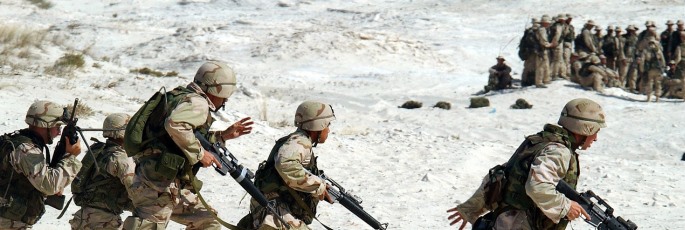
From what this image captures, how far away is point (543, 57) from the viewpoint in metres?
20.8

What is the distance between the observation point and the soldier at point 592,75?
20562 millimetres

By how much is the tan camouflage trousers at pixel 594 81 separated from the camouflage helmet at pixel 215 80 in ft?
50.8

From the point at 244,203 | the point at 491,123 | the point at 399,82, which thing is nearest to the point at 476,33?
the point at 399,82

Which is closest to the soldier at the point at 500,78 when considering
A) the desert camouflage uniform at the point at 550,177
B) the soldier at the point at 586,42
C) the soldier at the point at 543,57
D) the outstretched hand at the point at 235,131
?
the soldier at the point at 543,57

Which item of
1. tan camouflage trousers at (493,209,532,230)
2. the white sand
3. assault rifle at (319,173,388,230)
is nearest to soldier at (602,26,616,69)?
the white sand

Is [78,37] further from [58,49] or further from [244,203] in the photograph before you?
[244,203]

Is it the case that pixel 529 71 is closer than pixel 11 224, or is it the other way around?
pixel 11 224

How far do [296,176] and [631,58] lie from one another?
16.8 m

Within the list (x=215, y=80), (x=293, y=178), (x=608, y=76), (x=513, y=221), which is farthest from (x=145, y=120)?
(x=608, y=76)

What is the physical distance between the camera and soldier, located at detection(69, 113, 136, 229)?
21.1ft

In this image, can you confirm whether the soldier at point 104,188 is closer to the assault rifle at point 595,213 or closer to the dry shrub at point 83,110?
the assault rifle at point 595,213

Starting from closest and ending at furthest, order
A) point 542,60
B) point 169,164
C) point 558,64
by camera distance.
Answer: point 169,164
point 542,60
point 558,64

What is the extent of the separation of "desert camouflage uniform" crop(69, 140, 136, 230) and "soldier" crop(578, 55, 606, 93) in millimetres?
15306

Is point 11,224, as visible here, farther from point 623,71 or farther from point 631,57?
point 631,57
